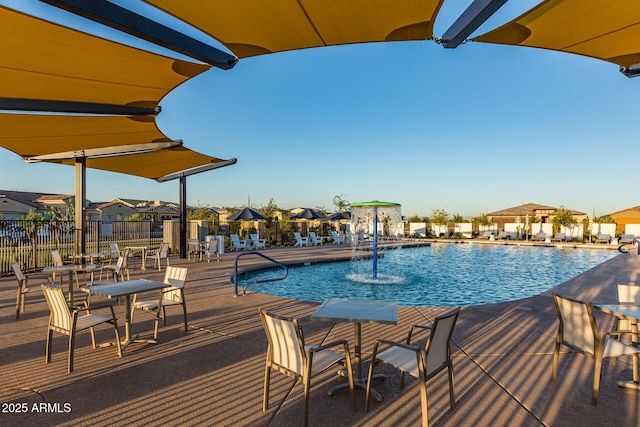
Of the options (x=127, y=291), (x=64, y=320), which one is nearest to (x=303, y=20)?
(x=127, y=291)

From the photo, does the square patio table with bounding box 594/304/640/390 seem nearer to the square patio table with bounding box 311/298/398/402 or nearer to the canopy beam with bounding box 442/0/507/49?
the square patio table with bounding box 311/298/398/402

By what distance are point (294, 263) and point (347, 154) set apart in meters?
16.5

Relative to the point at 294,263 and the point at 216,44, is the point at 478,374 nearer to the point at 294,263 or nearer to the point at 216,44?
the point at 216,44

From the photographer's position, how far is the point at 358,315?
3023 millimetres

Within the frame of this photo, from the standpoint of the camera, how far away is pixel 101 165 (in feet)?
34.9

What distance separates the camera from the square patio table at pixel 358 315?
291cm

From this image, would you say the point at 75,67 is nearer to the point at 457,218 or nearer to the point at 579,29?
Result: the point at 579,29

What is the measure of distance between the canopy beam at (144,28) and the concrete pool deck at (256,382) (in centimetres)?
318

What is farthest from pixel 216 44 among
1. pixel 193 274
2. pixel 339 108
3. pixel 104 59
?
pixel 339 108

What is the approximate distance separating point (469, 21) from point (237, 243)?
1571cm

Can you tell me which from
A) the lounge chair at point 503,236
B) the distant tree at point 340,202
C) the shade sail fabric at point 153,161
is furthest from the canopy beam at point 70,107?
the distant tree at point 340,202

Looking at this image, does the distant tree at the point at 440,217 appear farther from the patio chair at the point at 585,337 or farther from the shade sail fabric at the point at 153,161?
the patio chair at the point at 585,337

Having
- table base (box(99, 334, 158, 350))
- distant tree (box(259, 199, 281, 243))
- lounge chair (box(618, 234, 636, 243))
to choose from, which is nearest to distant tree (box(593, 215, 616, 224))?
lounge chair (box(618, 234, 636, 243))

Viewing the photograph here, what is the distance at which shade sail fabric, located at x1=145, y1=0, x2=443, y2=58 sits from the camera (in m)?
2.83
